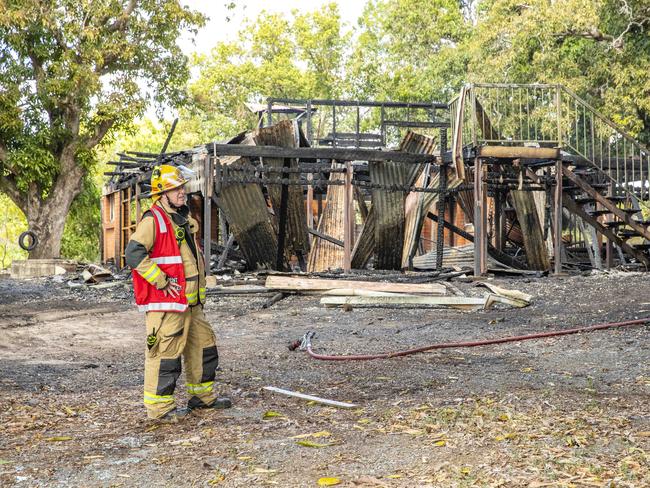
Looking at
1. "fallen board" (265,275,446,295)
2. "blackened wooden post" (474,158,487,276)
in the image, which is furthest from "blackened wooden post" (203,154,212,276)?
"blackened wooden post" (474,158,487,276)

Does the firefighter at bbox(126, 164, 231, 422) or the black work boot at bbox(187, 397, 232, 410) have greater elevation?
the firefighter at bbox(126, 164, 231, 422)

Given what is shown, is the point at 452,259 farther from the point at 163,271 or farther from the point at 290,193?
the point at 163,271

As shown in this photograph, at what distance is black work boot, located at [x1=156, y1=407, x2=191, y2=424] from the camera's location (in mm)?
5871

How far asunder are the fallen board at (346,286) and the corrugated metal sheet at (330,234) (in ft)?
17.4

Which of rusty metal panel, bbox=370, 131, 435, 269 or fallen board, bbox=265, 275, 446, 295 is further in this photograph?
rusty metal panel, bbox=370, 131, 435, 269

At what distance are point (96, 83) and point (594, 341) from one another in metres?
19.2

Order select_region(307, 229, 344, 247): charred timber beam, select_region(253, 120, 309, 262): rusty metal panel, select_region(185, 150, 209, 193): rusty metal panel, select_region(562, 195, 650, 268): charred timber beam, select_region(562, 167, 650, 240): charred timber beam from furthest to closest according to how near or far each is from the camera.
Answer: select_region(307, 229, 344, 247): charred timber beam
select_region(562, 195, 650, 268): charred timber beam
select_region(253, 120, 309, 262): rusty metal panel
select_region(562, 167, 650, 240): charred timber beam
select_region(185, 150, 209, 193): rusty metal panel

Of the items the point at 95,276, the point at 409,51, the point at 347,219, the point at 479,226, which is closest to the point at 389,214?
the point at 347,219

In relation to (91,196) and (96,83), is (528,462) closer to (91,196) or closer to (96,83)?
(96,83)

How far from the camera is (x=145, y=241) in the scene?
586cm

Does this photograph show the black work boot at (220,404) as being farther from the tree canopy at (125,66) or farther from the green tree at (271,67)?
the green tree at (271,67)

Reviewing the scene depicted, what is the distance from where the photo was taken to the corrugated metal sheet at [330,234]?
19953mm

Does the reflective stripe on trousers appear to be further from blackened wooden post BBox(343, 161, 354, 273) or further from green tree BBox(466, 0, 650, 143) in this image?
green tree BBox(466, 0, 650, 143)

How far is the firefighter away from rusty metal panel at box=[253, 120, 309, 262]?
11660 millimetres
